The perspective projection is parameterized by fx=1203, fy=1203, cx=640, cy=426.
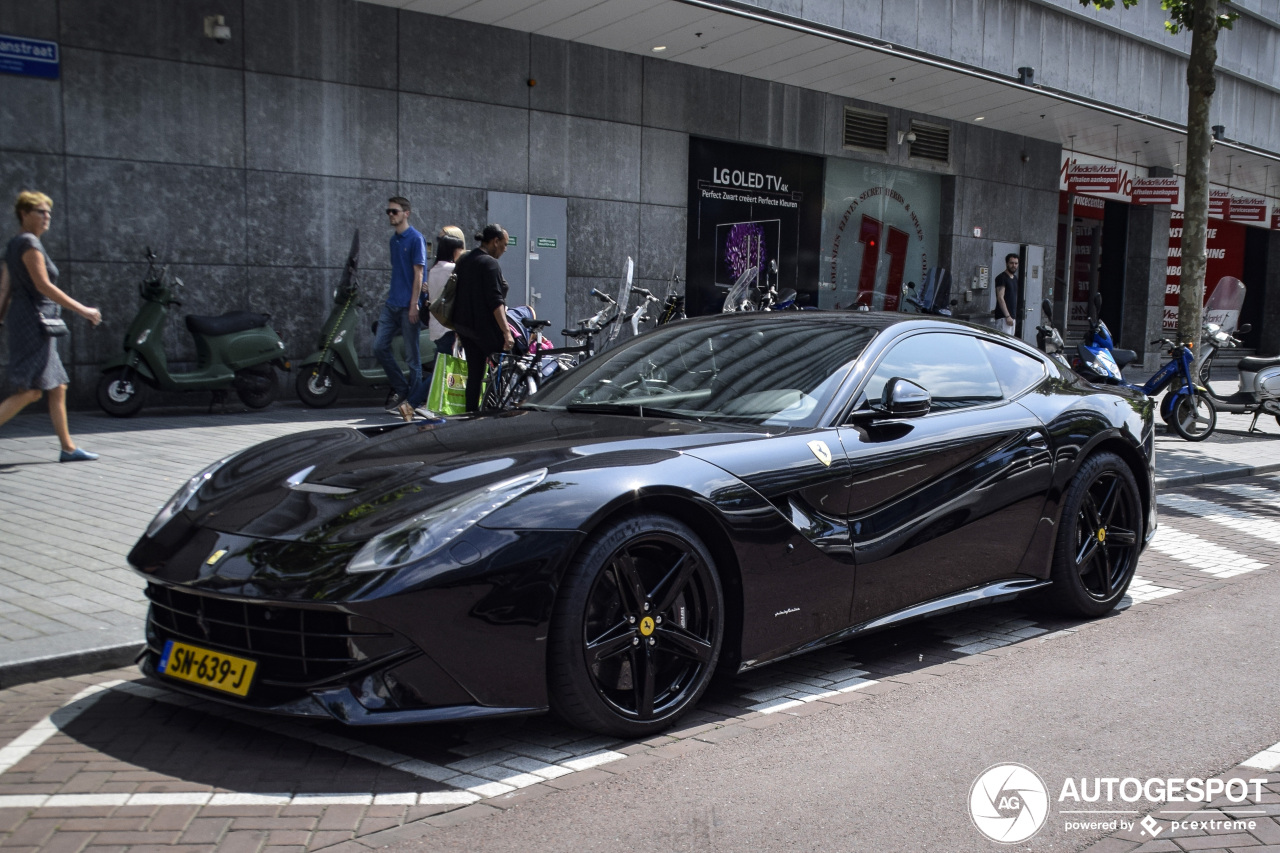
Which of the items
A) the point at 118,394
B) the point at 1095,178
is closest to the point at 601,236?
the point at 118,394

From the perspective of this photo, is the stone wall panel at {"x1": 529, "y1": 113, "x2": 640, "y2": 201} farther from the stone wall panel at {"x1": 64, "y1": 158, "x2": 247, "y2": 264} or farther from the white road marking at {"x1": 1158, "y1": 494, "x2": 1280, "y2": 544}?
the white road marking at {"x1": 1158, "y1": 494, "x2": 1280, "y2": 544}

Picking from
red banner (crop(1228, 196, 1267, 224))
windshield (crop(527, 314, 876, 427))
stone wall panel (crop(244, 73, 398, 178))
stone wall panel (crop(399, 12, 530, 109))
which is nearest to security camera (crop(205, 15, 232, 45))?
stone wall panel (crop(244, 73, 398, 178))

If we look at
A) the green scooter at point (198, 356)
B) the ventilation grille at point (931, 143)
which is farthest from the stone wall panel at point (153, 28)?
the ventilation grille at point (931, 143)

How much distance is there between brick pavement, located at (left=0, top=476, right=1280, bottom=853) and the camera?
3.20m

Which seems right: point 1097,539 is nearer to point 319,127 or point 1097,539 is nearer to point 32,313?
point 32,313

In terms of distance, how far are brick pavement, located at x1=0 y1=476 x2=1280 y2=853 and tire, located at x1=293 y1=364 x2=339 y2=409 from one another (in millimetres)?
8546

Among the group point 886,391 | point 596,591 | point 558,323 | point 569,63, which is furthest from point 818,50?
point 596,591

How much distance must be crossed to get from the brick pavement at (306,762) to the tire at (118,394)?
7431 mm

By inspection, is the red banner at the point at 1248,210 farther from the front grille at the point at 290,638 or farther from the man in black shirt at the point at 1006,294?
the front grille at the point at 290,638

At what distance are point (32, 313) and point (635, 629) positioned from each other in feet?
21.7

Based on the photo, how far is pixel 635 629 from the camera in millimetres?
3830

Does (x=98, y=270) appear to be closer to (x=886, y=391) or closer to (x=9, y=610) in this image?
(x=9, y=610)

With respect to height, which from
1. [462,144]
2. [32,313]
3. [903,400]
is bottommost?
[903,400]

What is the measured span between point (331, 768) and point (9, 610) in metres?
2.17
